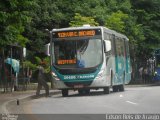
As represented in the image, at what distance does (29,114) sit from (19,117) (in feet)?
4.00

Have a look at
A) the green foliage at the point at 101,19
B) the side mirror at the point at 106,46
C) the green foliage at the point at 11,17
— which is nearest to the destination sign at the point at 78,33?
the side mirror at the point at 106,46

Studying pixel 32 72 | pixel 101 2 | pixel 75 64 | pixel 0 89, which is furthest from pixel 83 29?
pixel 101 2

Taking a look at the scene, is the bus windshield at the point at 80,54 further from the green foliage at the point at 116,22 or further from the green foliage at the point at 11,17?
the green foliage at the point at 116,22

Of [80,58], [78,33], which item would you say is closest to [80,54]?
[80,58]

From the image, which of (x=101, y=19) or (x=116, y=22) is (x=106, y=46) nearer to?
(x=116, y=22)

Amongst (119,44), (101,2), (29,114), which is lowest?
(29,114)

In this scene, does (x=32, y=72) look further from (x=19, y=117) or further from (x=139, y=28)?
(x=19, y=117)

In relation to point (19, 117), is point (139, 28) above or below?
above

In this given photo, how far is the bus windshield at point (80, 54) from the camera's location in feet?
95.9

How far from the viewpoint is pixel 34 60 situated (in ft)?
151

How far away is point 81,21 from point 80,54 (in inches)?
650

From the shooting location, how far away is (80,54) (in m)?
29.3

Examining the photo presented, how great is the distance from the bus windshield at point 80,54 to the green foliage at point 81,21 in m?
15.6

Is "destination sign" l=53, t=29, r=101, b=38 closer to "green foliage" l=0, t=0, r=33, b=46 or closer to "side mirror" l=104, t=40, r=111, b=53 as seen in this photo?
"side mirror" l=104, t=40, r=111, b=53
